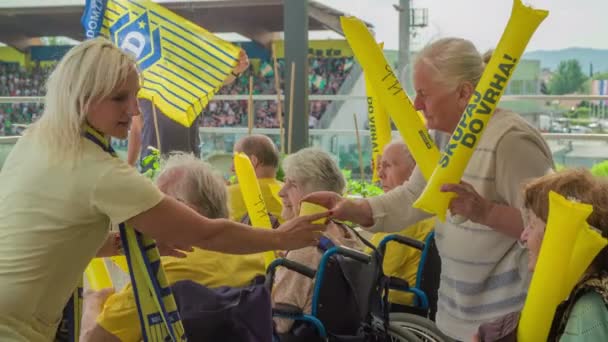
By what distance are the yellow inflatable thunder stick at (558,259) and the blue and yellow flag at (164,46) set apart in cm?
348

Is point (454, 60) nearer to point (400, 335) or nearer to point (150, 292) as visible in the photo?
point (150, 292)

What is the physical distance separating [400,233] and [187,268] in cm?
114

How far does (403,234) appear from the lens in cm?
310

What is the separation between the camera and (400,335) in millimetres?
2594

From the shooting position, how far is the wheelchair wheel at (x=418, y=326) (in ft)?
8.92

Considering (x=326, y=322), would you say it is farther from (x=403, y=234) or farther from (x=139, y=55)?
(x=139, y=55)

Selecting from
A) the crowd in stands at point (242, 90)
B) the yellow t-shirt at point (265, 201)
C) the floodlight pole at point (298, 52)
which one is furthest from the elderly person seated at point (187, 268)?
the crowd in stands at point (242, 90)

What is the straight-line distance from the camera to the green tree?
6062 millimetres

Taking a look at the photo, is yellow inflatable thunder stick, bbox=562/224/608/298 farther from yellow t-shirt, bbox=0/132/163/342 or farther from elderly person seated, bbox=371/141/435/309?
elderly person seated, bbox=371/141/435/309

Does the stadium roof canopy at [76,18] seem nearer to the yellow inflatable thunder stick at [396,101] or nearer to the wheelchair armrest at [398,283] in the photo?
the wheelchair armrest at [398,283]

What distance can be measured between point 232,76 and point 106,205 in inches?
135

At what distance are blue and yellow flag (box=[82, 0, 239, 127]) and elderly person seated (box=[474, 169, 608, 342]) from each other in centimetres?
335

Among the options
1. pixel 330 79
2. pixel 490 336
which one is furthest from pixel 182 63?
pixel 330 79

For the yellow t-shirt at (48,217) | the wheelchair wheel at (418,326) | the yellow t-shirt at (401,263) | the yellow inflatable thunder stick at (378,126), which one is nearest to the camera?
the yellow t-shirt at (48,217)
